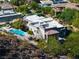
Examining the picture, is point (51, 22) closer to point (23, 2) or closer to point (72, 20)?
point (72, 20)

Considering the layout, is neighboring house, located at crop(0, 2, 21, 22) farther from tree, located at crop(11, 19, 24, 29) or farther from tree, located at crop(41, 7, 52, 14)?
tree, located at crop(41, 7, 52, 14)

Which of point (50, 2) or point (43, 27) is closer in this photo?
point (43, 27)

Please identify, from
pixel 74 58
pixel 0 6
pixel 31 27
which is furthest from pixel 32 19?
pixel 74 58

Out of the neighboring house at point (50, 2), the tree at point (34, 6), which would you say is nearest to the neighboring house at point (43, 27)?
the tree at point (34, 6)

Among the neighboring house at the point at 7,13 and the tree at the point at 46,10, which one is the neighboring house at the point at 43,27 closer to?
the neighboring house at the point at 7,13

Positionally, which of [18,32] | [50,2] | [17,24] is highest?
[50,2]

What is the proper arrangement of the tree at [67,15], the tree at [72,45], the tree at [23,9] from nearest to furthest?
the tree at [72,45], the tree at [67,15], the tree at [23,9]

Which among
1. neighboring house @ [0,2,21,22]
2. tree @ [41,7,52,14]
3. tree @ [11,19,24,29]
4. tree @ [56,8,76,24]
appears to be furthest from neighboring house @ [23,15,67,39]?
tree @ [41,7,52,14]

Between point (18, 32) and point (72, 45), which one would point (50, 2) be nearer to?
point (18, 32)

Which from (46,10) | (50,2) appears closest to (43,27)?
(46,10)
